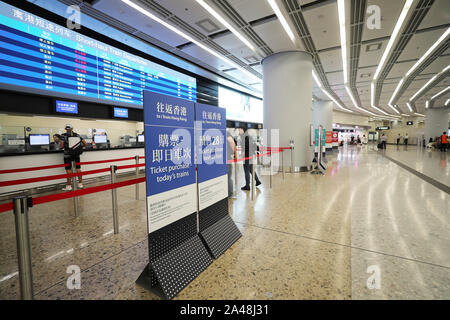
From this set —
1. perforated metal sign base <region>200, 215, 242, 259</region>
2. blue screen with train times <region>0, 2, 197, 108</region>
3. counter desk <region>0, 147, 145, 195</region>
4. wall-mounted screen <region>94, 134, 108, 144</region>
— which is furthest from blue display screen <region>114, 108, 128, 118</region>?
perforated metal sign base <region>200, 215, 242, 259</region>

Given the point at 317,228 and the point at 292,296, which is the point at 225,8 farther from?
the point at 292,296

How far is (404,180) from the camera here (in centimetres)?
611

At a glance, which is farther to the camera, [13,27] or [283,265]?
[13,27]

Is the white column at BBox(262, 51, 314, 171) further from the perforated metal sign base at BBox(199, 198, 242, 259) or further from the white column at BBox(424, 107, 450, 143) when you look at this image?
the white column at BBox(424, 107, 450, 143)

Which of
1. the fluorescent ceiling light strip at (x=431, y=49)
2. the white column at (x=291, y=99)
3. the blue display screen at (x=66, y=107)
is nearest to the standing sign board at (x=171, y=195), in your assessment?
the blue display screen at (x=66, y=107)

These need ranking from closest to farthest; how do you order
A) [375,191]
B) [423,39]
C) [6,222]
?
1. [6,222]
2. [375,191]
3. [423,39]

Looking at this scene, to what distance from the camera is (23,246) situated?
4.72 feet

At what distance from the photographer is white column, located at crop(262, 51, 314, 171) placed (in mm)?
7711

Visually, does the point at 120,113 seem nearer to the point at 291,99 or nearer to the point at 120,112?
the point at 120,112

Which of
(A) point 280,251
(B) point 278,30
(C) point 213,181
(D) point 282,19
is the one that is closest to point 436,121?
(B) point 278,30

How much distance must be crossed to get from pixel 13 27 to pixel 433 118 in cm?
3135
